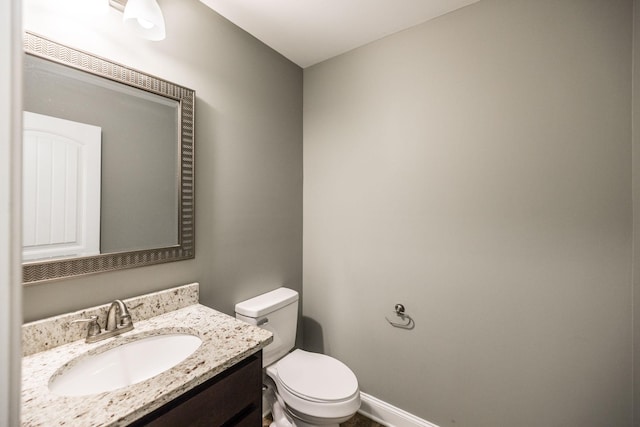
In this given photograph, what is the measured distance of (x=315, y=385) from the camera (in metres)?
1.43

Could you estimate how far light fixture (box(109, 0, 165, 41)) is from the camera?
3.34ft

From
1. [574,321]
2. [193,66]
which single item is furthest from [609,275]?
[193,66]

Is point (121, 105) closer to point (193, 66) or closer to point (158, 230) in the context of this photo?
point (193, 66)

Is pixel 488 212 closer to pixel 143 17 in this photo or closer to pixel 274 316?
pixel 274 316

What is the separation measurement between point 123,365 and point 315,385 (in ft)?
2.94

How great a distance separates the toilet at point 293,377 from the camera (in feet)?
4.32

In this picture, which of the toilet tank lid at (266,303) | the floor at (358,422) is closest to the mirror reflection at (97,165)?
the toilet tank lid at (266,303)

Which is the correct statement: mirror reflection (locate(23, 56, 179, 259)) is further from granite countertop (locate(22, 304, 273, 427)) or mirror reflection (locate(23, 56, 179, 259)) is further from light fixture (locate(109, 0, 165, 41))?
granite countertop (locate(22, 304, 273, 427))

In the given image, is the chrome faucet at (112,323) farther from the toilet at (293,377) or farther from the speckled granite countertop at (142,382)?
the toilet at (293,377)

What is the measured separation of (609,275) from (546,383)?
0.58 meters

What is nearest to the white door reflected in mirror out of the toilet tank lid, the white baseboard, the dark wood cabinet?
the dark wood cabinet

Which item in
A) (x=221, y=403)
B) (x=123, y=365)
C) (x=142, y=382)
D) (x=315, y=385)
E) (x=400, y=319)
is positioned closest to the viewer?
(x=142, y=382)

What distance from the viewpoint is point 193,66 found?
4.57ft

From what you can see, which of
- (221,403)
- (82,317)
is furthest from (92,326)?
(221,403)
